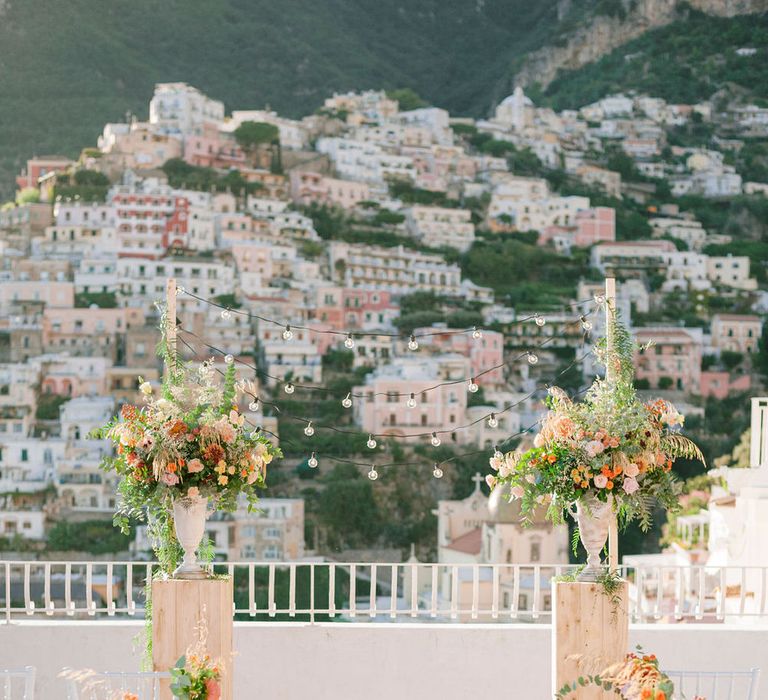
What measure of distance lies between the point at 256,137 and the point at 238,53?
23.7 ft

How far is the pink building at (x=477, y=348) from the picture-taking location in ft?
153

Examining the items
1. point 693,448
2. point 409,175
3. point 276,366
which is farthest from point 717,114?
point 693,448

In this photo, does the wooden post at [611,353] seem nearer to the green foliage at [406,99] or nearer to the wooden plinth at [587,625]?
the wooden plinth at [587,625]

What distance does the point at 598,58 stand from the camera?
72.1 meters

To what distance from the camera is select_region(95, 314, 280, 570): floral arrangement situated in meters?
4.58

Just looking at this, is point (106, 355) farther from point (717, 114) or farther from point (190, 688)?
point (190, 688)

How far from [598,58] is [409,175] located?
48.7 feet

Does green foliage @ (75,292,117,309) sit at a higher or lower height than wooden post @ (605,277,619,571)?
higher

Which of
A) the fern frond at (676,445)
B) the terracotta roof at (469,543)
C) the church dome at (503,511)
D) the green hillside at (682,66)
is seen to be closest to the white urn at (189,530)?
the fern frond at (676,445)

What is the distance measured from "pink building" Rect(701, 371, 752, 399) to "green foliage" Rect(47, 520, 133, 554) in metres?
19.3

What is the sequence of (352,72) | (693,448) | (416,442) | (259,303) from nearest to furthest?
(693,448), (416,442), (259,303), (352,72)

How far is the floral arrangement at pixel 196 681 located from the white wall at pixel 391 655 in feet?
6.28

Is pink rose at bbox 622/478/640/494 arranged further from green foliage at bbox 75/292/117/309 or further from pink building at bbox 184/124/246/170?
pink building at bbox 184/124/246/170

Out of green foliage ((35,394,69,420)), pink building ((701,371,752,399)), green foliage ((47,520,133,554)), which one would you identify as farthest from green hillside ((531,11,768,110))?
green foliage ((47,520,133,554))
